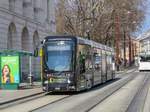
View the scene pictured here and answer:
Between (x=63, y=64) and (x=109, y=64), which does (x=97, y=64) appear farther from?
(x=109, y=64)

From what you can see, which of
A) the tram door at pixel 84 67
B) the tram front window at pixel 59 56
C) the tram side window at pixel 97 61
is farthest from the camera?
the tram side window at pixel 97 61

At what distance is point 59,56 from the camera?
2986cm

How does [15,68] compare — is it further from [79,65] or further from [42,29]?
[42,29]

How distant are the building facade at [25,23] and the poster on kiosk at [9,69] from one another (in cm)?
826

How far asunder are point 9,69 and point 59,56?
16.8 feet

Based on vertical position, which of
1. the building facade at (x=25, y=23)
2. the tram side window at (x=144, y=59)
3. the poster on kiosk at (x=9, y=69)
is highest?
the building facade at (x=25, y=23)

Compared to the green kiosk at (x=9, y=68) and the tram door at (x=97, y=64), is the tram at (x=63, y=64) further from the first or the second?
the tram door at (x=97, y=64)

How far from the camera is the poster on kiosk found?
110 ft

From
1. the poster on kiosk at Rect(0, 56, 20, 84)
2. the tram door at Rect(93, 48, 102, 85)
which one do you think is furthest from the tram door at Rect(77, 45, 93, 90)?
the poster on kiosk at Rect(0, 56, 20, 84)

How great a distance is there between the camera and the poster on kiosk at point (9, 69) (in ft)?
110

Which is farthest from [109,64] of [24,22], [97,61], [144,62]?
[144,62]

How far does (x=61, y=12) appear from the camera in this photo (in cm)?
7862

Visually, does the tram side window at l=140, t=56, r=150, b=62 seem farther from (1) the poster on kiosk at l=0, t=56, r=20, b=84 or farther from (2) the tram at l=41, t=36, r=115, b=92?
(2) the tram at l=41, t=36, r=115, b=92

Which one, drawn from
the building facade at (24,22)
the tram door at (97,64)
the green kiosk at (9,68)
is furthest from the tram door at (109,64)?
the green kiosk at (9,68)
